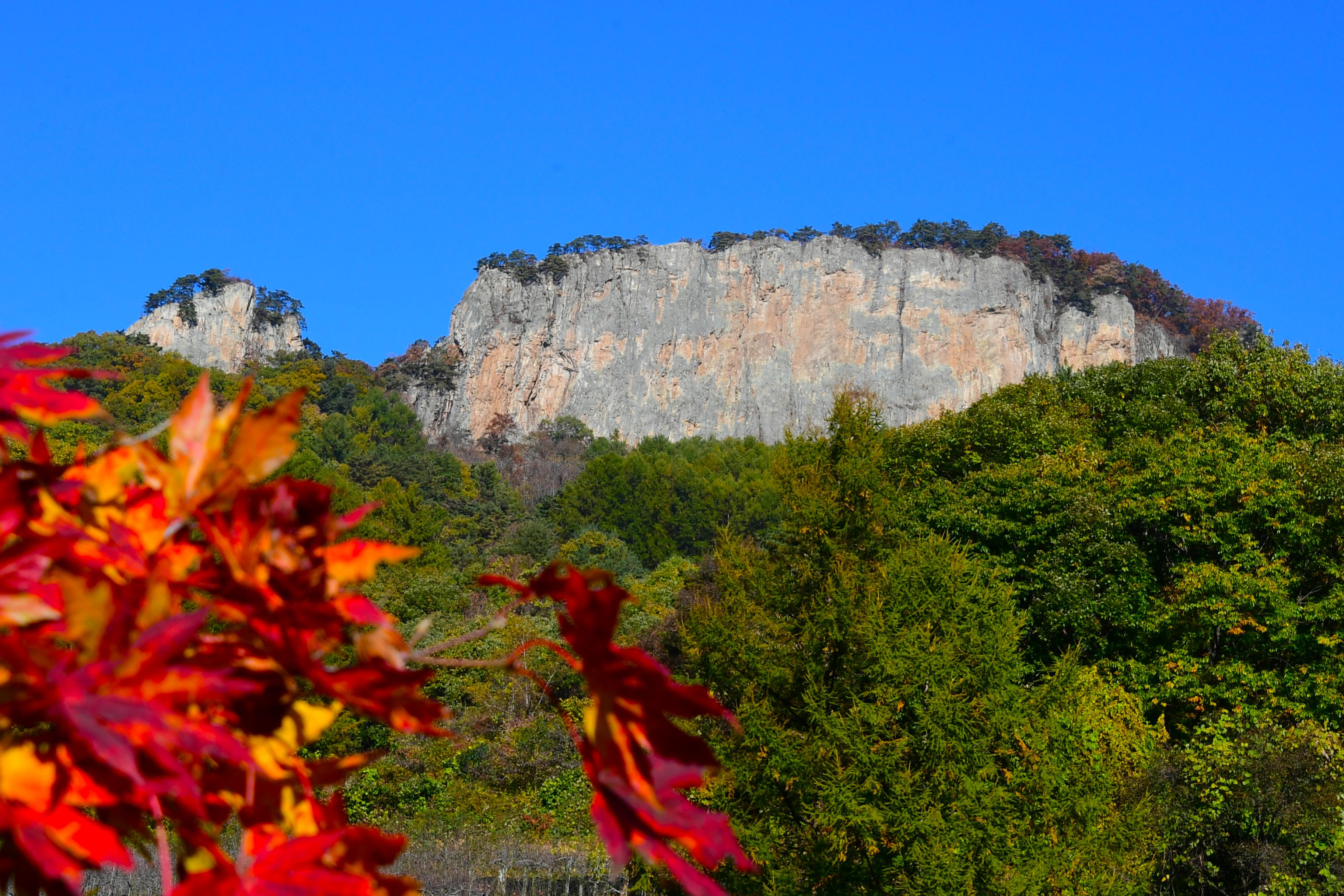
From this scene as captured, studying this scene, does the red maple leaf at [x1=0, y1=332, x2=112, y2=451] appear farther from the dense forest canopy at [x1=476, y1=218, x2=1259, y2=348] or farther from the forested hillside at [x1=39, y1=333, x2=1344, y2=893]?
the dense forest canopy at [x1=476, y1=218, x2=1259, y2=348]

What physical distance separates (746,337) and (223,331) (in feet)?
86.5

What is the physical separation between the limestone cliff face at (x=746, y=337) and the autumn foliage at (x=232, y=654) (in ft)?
167

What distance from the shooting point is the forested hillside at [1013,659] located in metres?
7.91

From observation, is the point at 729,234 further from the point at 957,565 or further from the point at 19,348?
the point at 19,348

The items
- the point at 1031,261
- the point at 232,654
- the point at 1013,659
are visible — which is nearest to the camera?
the point at 232,654

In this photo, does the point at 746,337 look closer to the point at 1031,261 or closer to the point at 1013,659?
the point at 1031,261

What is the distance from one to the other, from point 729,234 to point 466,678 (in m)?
42.3

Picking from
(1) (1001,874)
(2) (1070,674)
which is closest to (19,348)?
(1) (1001,874)

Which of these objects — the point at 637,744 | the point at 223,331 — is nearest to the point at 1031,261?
the point at 223,331

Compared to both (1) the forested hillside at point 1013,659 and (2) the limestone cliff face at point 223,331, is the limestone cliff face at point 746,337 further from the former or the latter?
(1) the forested hillside at point 1013,659

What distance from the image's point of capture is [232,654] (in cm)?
58

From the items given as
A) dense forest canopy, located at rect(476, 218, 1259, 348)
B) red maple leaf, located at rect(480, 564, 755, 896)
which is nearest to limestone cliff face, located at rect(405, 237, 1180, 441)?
dense forest canopy, located at rect(476, 218, 1259, 348)

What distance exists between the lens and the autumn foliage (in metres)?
0.53

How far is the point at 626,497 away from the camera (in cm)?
3719
